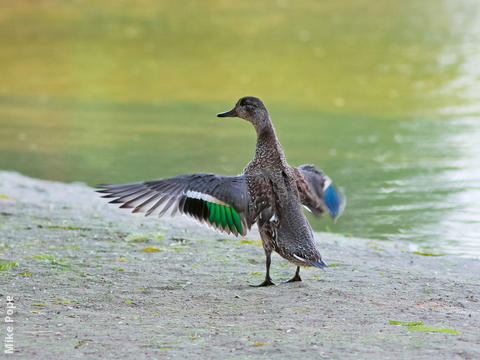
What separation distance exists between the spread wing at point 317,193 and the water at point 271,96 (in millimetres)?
2439

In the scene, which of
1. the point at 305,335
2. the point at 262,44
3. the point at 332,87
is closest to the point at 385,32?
the point at 262,44

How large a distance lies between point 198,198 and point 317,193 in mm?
1050

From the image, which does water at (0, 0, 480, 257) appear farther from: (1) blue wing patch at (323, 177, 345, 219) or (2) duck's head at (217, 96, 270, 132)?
(2) duck's head at (217, 96, 270, 132)

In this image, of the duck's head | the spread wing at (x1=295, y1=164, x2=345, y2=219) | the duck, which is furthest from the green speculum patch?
the duck's head

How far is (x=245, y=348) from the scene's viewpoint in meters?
4.20

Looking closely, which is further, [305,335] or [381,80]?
[381,80]

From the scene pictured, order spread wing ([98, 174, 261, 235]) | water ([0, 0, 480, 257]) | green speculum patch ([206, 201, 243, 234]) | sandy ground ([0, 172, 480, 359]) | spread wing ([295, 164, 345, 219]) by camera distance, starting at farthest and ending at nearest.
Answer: water ([0, 0, 480, 257]), spread wing ([295, 164, 345, 219]), green speculum patch ([206, 201, 243, 234]), spread wing ([98, 174, 261, 235]), sandy ground ([0, 172, 480, 359])

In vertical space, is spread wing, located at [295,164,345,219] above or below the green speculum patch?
above

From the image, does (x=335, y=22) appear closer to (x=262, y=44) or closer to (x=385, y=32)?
(x=385, y=32)

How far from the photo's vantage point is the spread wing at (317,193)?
19.5 ft

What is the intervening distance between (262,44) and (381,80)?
170 inches

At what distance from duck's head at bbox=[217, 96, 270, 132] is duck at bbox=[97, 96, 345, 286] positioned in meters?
0.20

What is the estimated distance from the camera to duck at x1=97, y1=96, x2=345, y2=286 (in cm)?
541

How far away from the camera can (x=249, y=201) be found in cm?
556
